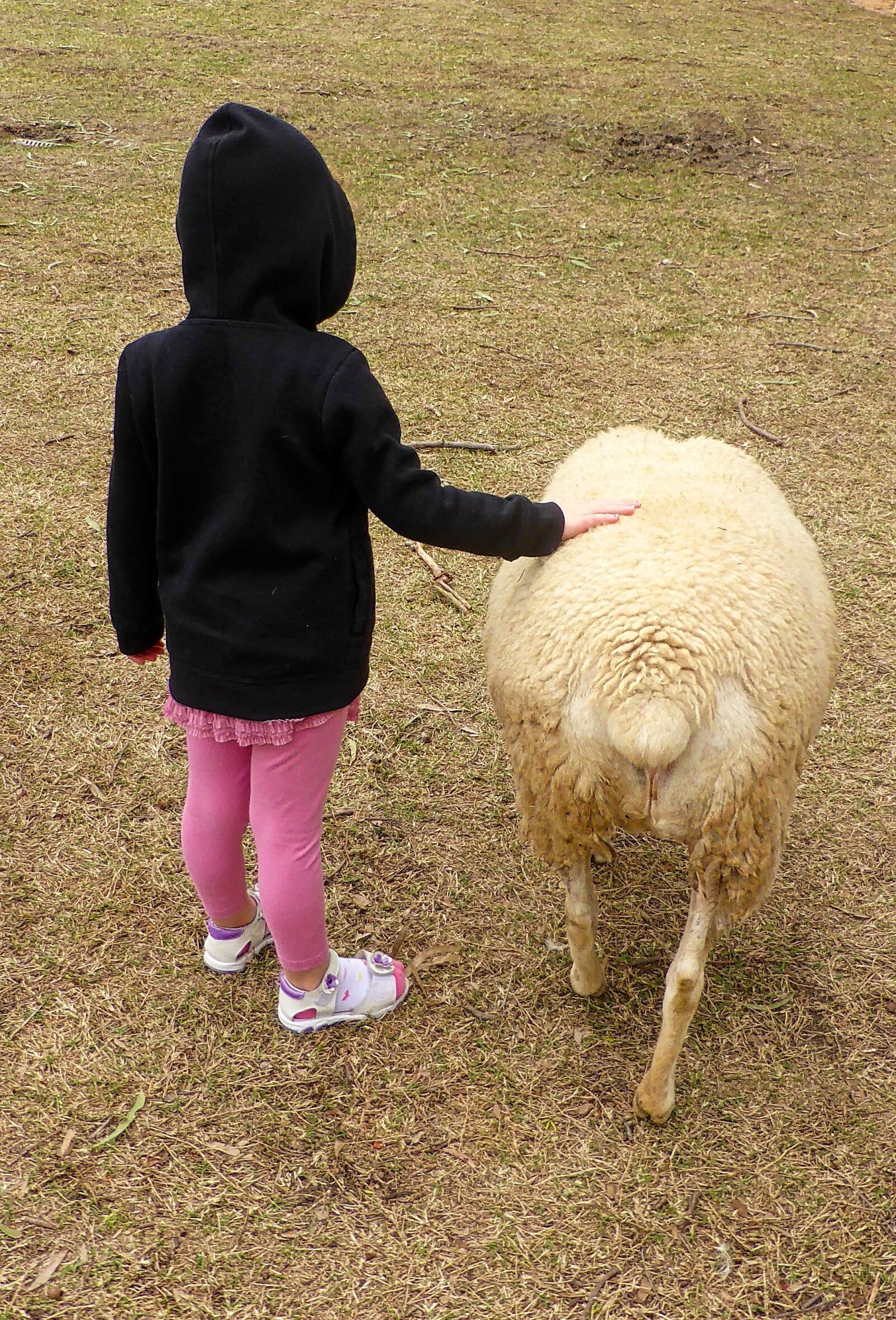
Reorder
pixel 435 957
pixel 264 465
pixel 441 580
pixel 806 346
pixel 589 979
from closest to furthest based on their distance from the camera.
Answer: pixel 264 465, pixel 589 979, pixel 435 957, pixel 441 580, pixel 806 346

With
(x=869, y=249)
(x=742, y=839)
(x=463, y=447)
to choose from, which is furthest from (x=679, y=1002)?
(x=869, y=249)

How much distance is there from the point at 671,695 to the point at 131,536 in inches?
39.7

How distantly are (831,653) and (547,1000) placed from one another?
1.02 m

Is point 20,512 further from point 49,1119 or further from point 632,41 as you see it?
point 632,41

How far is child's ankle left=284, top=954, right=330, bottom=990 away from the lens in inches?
93.2

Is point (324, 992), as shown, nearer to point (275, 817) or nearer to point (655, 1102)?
point (275, 817)

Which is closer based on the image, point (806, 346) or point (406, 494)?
point (406, 494)

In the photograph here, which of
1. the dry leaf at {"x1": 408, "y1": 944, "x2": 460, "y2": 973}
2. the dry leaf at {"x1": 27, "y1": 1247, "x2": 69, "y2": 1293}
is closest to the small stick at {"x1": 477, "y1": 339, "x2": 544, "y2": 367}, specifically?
the dry leaf at {"x1": 408, "y1": 944, "x2": 460, "y2": 973}

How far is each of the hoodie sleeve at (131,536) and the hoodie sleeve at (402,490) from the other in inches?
14.0

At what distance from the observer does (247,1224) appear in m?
2.09

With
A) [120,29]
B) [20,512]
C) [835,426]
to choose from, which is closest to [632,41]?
[120,29]

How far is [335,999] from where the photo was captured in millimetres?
2457

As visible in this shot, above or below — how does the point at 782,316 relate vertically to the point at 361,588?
below

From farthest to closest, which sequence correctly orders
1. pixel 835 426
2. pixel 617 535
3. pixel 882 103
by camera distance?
pixel 882 103 < pixel 835 426 < pixel 617 535
